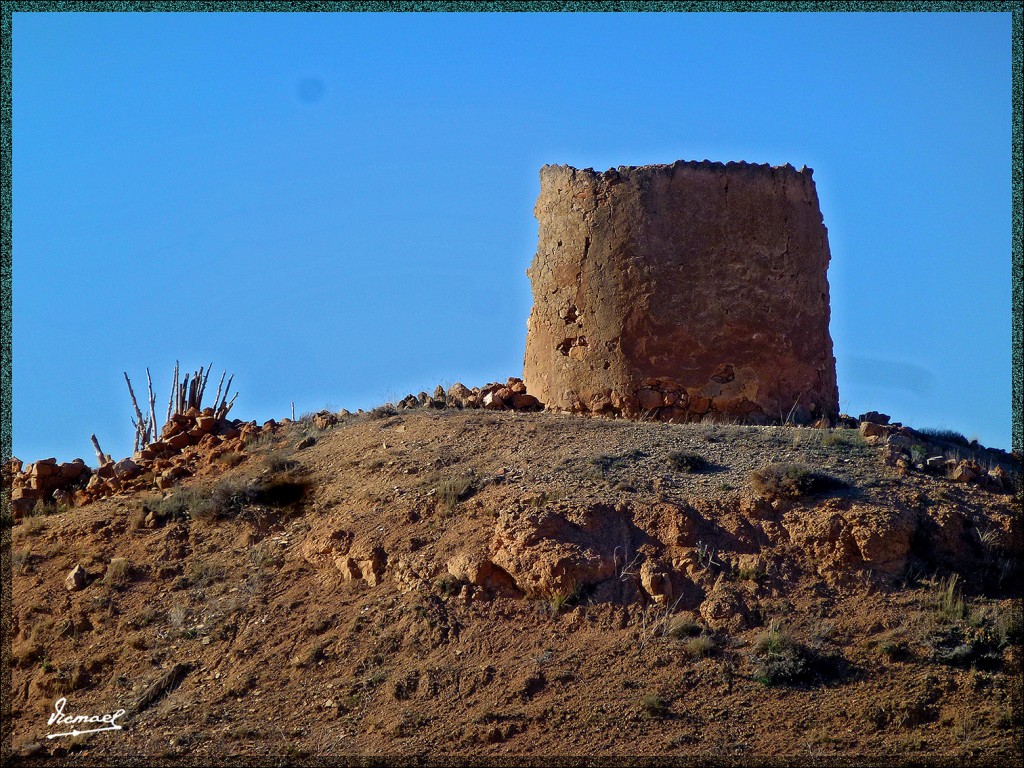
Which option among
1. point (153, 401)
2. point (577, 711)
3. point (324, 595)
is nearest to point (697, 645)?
point (577, 711)

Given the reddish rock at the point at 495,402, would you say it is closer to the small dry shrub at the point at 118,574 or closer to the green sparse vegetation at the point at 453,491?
the green sparse vegetation at the point at 453,491

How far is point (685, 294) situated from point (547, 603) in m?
4.55

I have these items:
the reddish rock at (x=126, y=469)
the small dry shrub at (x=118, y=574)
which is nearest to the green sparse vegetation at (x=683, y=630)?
the small dry shrub at (x=118, y=574)

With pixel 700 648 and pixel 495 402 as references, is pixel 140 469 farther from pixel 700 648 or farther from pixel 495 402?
pixel 700 648

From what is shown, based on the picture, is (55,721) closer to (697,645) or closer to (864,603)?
(697,645)

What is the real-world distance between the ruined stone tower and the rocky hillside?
71 cm

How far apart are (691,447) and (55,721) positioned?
677 cm

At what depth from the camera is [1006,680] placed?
40.2 ft

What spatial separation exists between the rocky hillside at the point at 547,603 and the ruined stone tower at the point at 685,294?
71 cm

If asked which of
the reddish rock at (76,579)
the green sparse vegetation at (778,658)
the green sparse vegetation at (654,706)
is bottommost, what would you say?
the green sparse vegetation at (654,706)

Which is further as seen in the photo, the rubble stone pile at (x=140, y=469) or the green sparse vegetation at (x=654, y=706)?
the rubble stone pile at (x=140, y=469)

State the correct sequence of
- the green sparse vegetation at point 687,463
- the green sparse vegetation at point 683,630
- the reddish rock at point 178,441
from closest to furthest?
the green sparse vegetation at point 683,630, the green sparse vegetation at point 687,463, the reddish rock at point 178,441

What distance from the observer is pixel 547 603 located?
13.2 meters

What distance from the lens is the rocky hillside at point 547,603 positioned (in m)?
11.9
